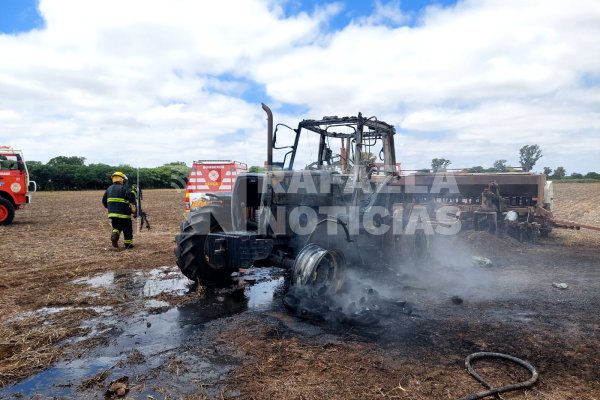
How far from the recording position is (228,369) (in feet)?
12.0

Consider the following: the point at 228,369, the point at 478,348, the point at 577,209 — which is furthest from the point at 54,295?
the point at 577,209

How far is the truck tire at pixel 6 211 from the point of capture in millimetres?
13673

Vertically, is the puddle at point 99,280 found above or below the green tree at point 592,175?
below

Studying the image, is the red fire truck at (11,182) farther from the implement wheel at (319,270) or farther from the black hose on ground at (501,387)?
the black hose on ground at (501,387)

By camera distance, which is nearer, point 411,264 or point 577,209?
point 411,264

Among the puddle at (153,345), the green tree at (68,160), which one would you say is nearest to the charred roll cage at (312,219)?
the puddle at (153,345)

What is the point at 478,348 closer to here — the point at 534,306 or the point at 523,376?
the point at 523,376

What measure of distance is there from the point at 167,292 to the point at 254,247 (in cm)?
170

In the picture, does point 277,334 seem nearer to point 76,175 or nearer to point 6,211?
point 6,211

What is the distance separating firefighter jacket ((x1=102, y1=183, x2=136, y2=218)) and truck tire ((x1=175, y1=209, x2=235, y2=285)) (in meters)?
3.44

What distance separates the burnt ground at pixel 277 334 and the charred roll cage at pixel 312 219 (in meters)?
0.45

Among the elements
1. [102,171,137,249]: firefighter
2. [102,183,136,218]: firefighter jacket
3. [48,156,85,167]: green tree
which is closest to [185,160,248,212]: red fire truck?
[102,171,137,249]: firefighter

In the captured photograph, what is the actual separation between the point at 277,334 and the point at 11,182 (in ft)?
42.8

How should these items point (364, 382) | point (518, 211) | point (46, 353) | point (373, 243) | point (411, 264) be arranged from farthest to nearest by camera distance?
point (518, 211), point (411, 264), point (373, 243), point (46, 353), point (364, 382)
